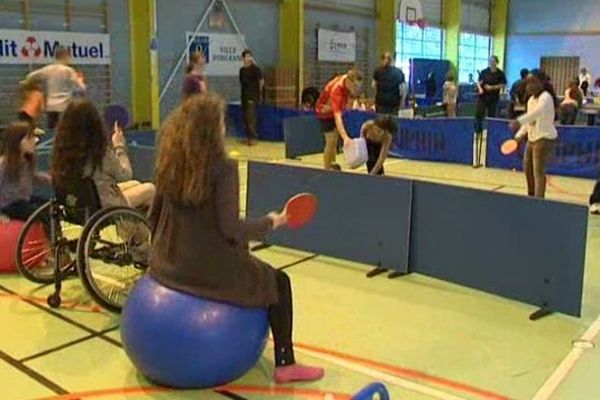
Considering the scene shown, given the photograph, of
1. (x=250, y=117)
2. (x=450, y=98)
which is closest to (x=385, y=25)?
(x=450, y=98)

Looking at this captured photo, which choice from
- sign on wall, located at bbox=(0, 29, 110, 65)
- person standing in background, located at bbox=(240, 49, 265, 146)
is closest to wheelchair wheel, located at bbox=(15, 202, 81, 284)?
sign on wall, located at bbox=(0, 29, 110, 65)

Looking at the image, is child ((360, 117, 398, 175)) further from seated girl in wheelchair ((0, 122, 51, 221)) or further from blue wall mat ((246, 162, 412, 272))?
seated girl in wheelchair ((0, 122, 51, 221))

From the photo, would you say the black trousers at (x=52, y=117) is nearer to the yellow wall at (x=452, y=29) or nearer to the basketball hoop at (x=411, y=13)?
the basketball hoop at (x=411, y=13)

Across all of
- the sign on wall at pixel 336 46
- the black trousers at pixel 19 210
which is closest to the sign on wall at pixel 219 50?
the sign on wall at pixel 336 46

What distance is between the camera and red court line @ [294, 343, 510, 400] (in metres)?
2.94

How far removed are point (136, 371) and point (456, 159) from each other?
Answer: 724cm

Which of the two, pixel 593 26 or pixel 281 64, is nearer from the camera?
pixel 281 64

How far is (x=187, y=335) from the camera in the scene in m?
2.71

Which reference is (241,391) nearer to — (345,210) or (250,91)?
(345,210)

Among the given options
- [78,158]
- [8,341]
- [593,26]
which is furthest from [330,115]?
[593,26]

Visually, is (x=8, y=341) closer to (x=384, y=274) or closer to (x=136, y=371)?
(x=136, y=371)

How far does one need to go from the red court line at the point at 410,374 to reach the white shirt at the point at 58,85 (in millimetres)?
4791

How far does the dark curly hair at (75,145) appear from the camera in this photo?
12.2ft

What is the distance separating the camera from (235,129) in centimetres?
1272
